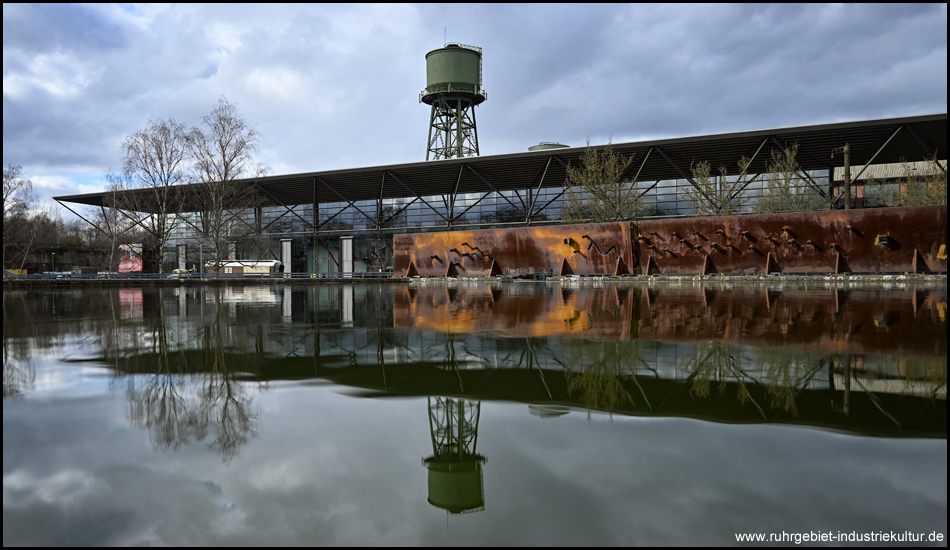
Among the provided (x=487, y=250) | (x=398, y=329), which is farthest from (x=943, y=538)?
(x=487, y=250)

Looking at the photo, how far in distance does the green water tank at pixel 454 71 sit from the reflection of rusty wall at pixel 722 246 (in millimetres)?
24417

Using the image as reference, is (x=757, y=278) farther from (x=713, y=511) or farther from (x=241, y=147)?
(x=241, y=147)

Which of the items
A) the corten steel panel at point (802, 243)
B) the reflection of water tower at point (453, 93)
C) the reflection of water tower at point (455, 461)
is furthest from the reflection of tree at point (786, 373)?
the reflection of water tower at point (453, 93)

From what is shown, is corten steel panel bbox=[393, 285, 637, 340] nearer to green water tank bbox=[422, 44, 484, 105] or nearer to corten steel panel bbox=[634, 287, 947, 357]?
corten steel panel bbox=[634, 287, 947, 357]

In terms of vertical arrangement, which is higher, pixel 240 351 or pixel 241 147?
pixel 241 147

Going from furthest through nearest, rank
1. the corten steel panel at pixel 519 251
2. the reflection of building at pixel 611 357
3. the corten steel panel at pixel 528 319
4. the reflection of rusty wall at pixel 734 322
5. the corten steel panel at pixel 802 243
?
the corten steel panel at pixel 519 251, the corten steel panel at pixel 802 243, the corten steel panel at pixel 528 319, the reflection of rusty wall at pixel 734 322, the reflection of building at pixel 611 357

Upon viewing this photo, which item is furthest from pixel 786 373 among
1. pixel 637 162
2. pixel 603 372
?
pixel 637 162

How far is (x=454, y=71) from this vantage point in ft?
153

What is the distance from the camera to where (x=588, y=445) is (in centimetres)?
262

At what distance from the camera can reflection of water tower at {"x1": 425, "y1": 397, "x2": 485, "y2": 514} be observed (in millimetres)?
2131

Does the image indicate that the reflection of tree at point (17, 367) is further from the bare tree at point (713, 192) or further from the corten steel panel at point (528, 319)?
the bare tree at point (713, 192)

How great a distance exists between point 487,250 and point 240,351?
2001cm

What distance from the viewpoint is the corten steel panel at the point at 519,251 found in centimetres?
2200

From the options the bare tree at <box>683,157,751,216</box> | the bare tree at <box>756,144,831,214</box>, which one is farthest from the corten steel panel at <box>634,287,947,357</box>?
the bare tree at <box>756,144,831,214</box>
